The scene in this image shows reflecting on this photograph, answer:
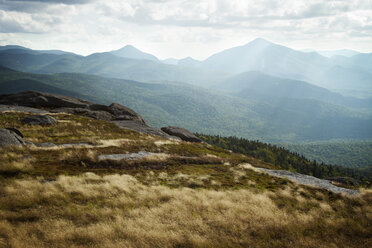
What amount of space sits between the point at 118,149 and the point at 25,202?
14.1 m

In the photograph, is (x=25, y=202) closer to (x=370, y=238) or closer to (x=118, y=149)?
(x=118, y=149)

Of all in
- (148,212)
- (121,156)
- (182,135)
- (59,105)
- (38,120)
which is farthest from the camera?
(59,105)

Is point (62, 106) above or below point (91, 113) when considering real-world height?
above

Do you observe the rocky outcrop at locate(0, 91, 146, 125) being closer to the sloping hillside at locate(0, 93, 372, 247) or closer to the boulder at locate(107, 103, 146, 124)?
the boulder at locate(107, 103, 146, 124)

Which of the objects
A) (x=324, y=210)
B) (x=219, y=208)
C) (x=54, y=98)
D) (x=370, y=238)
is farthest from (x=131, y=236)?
(x=54, y=98)

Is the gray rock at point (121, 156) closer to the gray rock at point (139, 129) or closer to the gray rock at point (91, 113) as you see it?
the gray rock at point (139, 129)

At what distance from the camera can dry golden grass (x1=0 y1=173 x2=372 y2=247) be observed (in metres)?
8.91

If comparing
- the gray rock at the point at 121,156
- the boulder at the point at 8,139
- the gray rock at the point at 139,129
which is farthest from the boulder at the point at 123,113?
the boulder at the point at 8,139

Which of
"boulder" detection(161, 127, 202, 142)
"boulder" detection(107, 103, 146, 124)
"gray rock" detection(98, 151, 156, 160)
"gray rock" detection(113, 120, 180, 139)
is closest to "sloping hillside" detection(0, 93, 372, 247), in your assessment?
"gray rock" detection(98, 151, 156, 160)

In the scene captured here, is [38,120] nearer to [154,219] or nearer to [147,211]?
[147,211]

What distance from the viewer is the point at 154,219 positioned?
1074 cm

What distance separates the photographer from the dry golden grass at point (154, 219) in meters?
8.91

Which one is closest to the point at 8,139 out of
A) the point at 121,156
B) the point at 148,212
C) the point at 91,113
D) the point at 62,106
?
the point at 121,156

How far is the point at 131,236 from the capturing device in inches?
361
